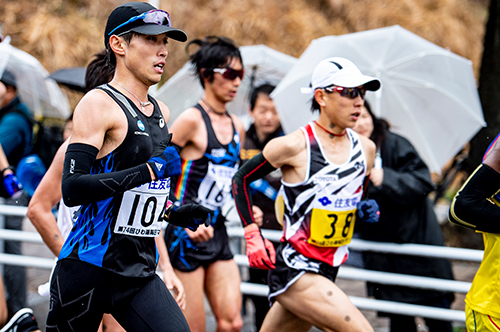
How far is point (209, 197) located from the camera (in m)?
3.70

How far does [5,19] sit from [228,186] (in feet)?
28.9

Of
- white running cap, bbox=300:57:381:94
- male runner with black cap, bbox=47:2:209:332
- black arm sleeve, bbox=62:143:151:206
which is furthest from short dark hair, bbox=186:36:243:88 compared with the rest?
black arm sleeve, bbox=62:143:151:206

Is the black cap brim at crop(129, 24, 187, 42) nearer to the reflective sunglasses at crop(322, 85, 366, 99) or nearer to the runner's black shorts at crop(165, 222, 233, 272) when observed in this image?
the reflective sunglasses at crop(322, 85, 366, 99)

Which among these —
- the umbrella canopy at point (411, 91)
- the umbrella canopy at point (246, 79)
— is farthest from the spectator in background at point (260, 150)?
the umbrella canopy at point (246, 79)

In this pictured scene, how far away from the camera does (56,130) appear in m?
6.77

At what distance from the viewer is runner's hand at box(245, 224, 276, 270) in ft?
9.83

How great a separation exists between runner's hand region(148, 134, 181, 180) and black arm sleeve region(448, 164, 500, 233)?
138 centimetres

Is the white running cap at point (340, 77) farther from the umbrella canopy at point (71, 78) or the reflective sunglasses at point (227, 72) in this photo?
the umbrella canopy at point (71, 78)

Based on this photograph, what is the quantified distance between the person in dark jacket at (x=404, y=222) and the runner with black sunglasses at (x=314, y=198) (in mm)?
705

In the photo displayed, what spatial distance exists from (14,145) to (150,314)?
10.3ft

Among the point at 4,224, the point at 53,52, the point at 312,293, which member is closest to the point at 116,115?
the point at 312,293

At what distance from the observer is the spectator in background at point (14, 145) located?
4.79m

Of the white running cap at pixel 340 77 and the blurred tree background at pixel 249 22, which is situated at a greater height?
the white running cap at pixel 340 77

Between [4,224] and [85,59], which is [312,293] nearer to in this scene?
[4,224]
